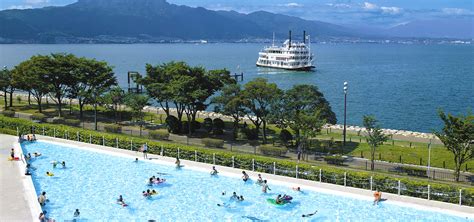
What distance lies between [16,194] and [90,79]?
2927 cm

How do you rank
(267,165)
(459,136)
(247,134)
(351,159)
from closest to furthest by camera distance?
(459,136), (267,165), (351,159), (247,134)

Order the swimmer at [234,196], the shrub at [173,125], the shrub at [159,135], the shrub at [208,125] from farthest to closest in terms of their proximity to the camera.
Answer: the shrub at [173,125]
the shrub at [208,125]
the shrub at [159,135]
the swimmer at [234,196]

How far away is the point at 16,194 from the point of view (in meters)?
28.8

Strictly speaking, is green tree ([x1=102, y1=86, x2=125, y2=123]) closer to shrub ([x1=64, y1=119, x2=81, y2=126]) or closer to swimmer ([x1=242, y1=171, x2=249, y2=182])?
shrub ([x1=64, y1=119, x2=81, y2=126])

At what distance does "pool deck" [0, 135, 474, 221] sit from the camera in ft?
86.8

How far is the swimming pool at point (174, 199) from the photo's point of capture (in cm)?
2798

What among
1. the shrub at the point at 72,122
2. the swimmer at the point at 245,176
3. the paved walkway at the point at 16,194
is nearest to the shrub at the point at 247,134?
the swimmer at the point at 245,176

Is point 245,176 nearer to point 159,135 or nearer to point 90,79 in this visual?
point 159,135

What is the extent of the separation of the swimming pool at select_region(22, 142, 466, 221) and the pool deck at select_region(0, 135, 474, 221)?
1.76 ft

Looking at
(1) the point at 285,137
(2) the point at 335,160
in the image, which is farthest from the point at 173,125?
(2) the point at 335,160

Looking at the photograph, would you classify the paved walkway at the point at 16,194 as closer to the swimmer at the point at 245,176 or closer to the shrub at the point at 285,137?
the swimmer at the point at 245,176

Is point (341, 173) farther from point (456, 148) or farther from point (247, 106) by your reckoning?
point (247, 106)

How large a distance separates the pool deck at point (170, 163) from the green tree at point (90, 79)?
15.5 meters

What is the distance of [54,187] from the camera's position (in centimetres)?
3328
